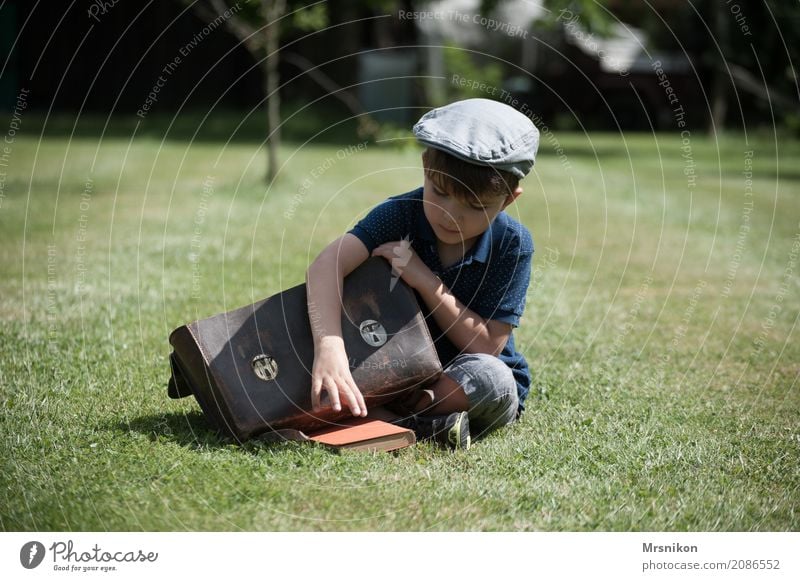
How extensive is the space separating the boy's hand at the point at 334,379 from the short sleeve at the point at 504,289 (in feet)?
2.24

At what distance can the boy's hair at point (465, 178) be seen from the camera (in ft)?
11.1

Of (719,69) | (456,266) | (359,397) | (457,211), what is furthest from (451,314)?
(719,69)

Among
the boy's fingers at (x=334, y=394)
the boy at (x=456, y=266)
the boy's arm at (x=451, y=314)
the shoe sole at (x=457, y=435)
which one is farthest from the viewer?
the boy's arm at (x=451, y=314)

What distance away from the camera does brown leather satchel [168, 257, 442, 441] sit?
3373mm

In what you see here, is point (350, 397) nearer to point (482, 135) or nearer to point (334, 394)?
point (334, 394)

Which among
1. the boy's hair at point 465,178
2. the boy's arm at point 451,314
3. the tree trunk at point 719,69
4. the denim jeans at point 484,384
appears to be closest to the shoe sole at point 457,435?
the denim jeans at point 484,384

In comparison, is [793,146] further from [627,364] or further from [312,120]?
[627,364]

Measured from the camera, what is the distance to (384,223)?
368 centimetres

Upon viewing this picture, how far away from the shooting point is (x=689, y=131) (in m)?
28.9

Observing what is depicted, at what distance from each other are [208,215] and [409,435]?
22.8 ft

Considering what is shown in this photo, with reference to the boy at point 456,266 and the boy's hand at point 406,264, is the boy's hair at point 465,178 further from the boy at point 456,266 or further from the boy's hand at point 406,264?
the boy's hand at point 406,264

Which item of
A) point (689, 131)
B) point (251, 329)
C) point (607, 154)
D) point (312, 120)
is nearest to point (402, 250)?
point (251, 329)

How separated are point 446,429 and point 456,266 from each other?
0.66 m

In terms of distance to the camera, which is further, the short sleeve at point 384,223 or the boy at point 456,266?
the short sleeve at point 384,223
